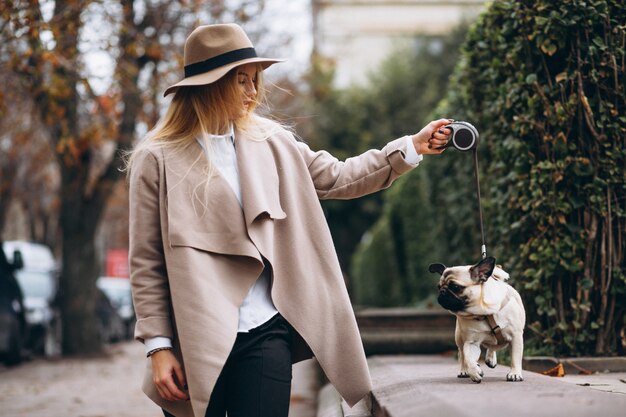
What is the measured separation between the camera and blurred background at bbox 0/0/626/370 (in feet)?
19.1

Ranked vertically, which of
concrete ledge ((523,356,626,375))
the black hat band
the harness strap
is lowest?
concrete ledge ((523,356,626,375))

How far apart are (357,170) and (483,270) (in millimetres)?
690

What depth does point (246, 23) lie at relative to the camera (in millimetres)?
15883

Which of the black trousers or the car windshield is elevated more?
the black trousers

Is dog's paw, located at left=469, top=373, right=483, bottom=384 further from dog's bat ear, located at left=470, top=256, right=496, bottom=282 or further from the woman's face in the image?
the woman's face

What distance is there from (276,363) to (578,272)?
128 inches

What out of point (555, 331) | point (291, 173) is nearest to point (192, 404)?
point (291, 173)

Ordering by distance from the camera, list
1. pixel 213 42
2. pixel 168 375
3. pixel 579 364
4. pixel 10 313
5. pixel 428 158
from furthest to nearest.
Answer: pixel 10 313 → pixel 428 158 → pixel 579 364 → pixel 213 42 → pixel 168 375

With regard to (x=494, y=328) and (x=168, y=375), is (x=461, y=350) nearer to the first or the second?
(x=494, y=328)

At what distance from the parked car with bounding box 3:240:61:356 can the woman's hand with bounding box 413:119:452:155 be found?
40.0 feet

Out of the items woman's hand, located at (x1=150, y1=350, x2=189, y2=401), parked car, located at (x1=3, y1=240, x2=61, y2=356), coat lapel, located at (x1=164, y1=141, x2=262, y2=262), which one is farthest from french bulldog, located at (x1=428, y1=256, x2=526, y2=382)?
parked car, located at (x1=3, y1=240, x2=61, y2=356)

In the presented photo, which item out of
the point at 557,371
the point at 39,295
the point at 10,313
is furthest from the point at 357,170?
the point at 39,295

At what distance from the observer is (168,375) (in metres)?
3.31

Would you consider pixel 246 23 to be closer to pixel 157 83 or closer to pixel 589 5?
pixel 157 83
